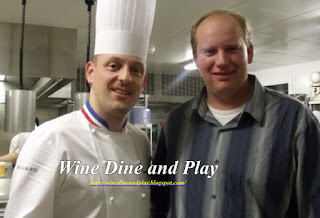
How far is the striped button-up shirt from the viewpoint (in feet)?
4.11

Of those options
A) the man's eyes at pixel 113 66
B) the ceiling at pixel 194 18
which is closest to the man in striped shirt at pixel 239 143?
the man's eyes at pixel 113 66

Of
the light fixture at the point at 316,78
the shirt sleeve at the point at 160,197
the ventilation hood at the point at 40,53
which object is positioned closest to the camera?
the shirt sleeve at the point at 160,197

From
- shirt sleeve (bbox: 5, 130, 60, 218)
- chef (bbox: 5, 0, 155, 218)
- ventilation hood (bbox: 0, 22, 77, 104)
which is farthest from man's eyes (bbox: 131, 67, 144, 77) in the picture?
ventilation hood (bbox: 0, 22, 77, 104)

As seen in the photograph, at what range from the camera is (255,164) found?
128cm

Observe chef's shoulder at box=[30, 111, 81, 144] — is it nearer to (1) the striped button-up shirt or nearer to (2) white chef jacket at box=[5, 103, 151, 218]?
(2) white chef jacket at box=[5, 103, 151, 218]

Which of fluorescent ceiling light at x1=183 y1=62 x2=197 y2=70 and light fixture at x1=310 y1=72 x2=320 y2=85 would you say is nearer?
light fixture at x1=310 y1=72 x2=320 y2=85

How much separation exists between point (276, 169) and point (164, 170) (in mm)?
528

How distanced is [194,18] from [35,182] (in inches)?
109

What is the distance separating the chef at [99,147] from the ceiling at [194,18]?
173 cm

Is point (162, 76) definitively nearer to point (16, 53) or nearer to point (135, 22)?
point (16, 53)

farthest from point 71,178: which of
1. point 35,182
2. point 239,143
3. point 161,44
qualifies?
point 161,44

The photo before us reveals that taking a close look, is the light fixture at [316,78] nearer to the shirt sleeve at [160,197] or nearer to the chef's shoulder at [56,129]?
the shirt sleeve at [160,197]

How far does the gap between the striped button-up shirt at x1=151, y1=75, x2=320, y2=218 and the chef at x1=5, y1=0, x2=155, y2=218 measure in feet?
0.82

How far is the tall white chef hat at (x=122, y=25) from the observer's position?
4.47 ft
